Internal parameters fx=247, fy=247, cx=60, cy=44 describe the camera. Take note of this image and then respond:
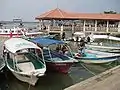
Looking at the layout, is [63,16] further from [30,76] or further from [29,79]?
[30,76]

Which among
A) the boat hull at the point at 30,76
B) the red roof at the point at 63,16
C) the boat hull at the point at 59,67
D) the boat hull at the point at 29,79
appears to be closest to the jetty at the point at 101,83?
the boat hull at the point at 30,76

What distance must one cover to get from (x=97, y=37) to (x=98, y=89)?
87.9ft

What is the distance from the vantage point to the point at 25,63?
1688cm

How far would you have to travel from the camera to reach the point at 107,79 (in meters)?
9.70

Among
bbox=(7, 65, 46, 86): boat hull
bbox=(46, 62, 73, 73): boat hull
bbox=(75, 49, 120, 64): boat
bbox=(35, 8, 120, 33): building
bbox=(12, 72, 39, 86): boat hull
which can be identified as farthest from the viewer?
bbox=(35, 8, 120, 33): building

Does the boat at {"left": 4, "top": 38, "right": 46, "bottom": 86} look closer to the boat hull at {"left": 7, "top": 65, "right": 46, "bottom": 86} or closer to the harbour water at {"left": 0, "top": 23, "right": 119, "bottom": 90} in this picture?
the boat hull at {"left": 7, "top": 65, "right": 46, "bottom": 86}

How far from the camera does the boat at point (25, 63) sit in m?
14.4

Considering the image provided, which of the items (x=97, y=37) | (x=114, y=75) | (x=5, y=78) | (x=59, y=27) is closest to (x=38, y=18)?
(x=59, y=27)

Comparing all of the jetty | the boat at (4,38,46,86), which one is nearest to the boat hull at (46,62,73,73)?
the boat at (4,38,46,86)

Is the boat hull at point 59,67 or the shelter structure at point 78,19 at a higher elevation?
the shelter structure at point 78,19

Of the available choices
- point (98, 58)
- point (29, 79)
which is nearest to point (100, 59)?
point (98, 58)

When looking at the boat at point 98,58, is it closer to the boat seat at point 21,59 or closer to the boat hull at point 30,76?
the boat seat at point 21,59

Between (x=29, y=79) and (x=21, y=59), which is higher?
(x=21, y=59)

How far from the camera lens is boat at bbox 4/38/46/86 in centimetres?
1436
